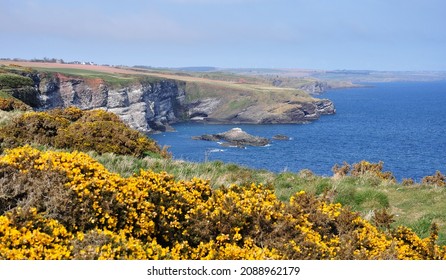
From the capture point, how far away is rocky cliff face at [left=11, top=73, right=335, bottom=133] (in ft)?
468

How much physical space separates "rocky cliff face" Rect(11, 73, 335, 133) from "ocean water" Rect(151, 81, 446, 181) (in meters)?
11.5

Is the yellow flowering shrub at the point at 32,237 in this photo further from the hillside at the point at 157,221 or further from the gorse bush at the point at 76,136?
the gorse bush at the point at 76,136

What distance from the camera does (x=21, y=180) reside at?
23.2ft

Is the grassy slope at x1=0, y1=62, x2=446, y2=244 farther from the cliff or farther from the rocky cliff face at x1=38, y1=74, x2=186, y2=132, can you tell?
the rocky cliff face at x1=38, y1=74, x2=186, y2=132

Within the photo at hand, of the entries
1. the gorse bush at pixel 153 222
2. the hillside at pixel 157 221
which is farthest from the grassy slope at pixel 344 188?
the gorse bush at pixel 153 222

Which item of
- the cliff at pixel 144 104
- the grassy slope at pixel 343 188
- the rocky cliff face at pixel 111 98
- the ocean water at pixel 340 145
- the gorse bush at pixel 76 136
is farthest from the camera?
the cliff at pixel 144 104

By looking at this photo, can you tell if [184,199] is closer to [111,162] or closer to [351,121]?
[111,162]

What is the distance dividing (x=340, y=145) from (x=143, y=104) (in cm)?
→ 8030

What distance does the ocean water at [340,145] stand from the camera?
86.8 metres

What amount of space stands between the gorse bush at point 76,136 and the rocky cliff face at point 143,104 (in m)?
111

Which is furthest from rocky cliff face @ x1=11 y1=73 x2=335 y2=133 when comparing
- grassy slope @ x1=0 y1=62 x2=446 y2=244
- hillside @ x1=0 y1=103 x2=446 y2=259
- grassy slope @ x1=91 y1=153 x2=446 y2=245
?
hillside @ x1=0 y1=103 x2=446 y2=259

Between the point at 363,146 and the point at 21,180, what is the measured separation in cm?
10948

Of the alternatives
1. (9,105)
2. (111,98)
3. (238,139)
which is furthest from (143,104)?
(9,105)

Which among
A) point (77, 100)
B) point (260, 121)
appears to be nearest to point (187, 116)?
point (260, 121)
